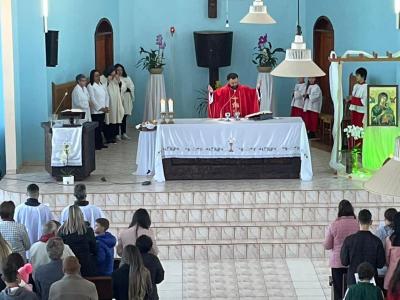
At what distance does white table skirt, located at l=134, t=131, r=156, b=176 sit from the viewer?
47.7 ft

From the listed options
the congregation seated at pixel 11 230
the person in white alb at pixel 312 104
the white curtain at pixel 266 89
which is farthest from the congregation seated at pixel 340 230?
Result: the white curtain at pixel 266 89

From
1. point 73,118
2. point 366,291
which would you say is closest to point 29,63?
point 73,118

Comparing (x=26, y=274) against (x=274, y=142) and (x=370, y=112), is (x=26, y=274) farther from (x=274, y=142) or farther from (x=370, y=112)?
(x=370, y=112)

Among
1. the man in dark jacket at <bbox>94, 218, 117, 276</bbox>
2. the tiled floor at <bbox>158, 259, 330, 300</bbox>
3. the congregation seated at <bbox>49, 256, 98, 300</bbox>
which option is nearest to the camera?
the congregation seated at <bbox>49, 256, 98, 300</bbox>

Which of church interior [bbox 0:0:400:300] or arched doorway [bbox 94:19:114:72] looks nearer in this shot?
church interior [bbox 0:0:400:300]

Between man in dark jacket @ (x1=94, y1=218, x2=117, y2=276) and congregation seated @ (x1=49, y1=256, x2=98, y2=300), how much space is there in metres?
1.55

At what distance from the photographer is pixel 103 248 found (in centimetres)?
909

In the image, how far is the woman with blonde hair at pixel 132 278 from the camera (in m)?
7.91

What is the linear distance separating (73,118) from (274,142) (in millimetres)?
2911

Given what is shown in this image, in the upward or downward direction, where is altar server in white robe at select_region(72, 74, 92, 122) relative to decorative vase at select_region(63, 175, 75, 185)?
upward

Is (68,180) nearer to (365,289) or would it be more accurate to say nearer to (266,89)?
(266,89)

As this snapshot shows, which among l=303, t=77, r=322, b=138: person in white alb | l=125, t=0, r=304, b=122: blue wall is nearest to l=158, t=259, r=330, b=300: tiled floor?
l=303, t=77, r=322, b=138: person in white alb

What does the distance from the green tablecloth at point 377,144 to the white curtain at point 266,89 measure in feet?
16.6

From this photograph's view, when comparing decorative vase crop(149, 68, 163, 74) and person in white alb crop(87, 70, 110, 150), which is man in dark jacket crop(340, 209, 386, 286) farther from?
decorative vase crop(149, 68, 163, 74)
